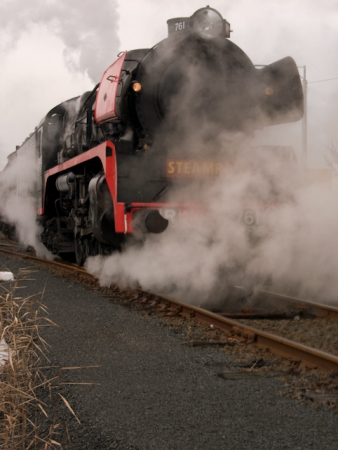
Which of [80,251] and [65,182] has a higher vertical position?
[65,182]

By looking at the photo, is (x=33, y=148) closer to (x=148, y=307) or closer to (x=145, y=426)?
(x=148, y=307)

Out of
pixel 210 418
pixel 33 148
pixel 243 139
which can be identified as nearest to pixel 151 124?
pixel 243 139

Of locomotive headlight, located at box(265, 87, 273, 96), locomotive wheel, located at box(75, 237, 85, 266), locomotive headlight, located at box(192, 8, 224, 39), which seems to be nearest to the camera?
locomotive headlight, located at box(192, 8, 224, 39)

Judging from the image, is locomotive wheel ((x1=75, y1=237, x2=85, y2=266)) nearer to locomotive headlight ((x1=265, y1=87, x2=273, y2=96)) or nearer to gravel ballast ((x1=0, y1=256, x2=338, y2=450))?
locomotive headlight ((x1=265, y1=87, x2=273, y2=96))

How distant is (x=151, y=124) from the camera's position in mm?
5281

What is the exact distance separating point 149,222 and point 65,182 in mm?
2551

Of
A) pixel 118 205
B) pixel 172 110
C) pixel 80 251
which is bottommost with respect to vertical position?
pixel 80 251

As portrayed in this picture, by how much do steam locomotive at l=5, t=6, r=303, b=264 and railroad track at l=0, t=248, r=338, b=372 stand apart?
0.71 m

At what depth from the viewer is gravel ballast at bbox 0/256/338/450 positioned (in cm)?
205

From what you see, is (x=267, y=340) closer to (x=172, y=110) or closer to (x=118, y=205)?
(x=118, y=205)

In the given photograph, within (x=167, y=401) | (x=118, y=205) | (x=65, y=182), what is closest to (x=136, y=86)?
(x=118, y=205)

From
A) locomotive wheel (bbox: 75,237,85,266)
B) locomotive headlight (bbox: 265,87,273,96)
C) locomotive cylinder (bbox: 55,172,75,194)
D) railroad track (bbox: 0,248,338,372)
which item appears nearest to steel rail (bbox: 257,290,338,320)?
railroad track (bbox: 0,248,338,372)

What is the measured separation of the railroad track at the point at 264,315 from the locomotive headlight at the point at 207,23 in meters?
2.63

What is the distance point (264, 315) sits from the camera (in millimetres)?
4520
